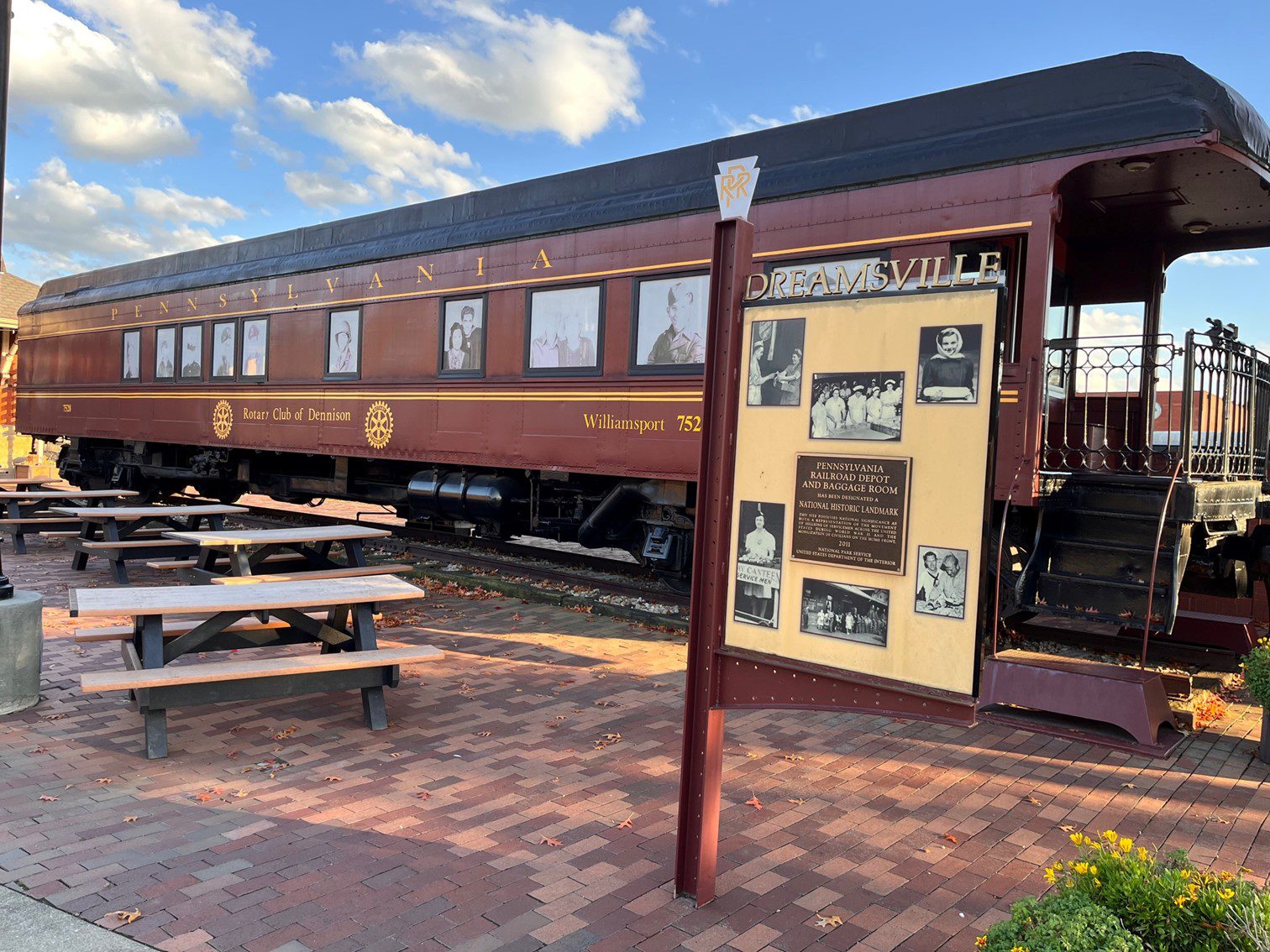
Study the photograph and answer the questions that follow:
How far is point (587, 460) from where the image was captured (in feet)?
26.1

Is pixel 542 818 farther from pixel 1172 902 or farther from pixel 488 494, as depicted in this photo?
pixel 488 494

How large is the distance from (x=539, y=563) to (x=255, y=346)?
5.22 metres

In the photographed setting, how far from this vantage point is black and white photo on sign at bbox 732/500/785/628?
9.86 ft

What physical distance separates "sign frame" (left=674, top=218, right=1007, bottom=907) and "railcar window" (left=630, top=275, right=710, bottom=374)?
3.90m

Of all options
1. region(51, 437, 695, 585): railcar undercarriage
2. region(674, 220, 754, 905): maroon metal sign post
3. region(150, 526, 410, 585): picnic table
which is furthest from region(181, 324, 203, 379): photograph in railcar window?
region(674, 220, 754, 905): maroon metal sign post

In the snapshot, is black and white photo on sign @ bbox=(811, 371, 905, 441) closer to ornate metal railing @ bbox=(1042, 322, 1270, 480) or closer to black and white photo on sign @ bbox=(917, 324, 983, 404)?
black and white photo on sign @ bbox=(917, 324, 983, 404)

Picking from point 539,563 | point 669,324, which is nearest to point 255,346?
point 539,563

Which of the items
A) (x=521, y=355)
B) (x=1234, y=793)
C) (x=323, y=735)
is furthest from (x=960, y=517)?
(x=521, y=355)

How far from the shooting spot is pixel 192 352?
1327cm

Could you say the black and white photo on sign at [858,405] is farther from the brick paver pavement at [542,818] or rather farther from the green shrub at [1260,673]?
the green shrub at [1260,673]

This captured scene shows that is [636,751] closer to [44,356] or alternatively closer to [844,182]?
[844,182]

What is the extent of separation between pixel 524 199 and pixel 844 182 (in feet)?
12.1

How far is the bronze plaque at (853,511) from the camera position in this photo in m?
2.73

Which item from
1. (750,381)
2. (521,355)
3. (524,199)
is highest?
(524,199)
